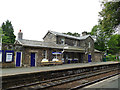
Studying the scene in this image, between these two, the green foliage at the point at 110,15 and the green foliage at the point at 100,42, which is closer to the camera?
the green foliage at the point at 110,15

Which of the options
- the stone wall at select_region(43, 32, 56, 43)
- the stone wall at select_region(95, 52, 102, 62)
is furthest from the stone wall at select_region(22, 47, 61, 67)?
the stone wall at select_region(95, 52, 102, 62)

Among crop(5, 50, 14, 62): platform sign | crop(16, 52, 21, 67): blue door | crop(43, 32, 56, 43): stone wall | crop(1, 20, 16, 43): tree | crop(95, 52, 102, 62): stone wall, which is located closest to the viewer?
→ crop(5, 50, 14, 62): platform sign

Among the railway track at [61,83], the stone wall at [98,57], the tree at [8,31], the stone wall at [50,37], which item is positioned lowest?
the railway track at [61,83]

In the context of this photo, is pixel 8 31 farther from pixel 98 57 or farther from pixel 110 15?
pixel 110 15

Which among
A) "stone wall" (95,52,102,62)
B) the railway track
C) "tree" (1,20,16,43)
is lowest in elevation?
the railway track

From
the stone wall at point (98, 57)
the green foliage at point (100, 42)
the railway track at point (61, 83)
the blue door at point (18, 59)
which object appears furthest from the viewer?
the green foliage at point (100, 42)

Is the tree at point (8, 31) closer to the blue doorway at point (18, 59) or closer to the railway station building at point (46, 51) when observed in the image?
the railway station building at point (46, 51)

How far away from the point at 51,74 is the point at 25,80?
221cm

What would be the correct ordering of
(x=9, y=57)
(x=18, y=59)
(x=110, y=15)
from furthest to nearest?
(x=18, y=59)
(x=9, y=57)
(x=110, y=15)

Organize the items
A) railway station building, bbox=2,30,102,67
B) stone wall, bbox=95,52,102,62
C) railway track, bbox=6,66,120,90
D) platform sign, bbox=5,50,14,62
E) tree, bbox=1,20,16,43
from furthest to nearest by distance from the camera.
Answer: tree, bbox=1,20,16,43
stone wall, bbox=95,52,102,62
railway station building, bbox=2,30,102,67
platform sign, bbox=5,50,14,62
railway track, bbox=6,66,120,90

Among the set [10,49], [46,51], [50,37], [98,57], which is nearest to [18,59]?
[10,49]

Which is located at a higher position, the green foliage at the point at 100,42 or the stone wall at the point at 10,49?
the green foliage at the point at 100,42

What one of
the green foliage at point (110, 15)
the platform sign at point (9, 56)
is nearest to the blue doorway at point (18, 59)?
the platform sign at point (9, 56)

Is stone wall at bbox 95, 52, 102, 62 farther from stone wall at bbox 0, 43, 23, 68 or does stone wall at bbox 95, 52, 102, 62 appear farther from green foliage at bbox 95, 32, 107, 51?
stone wall at bbox 0, 43, 23, 68
